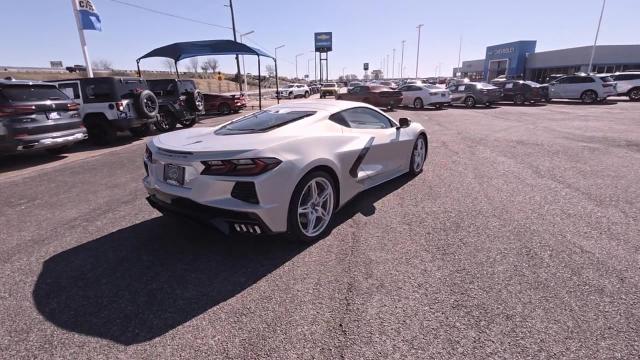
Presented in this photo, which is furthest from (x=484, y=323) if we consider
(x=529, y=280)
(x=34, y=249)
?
(x=34, y=249)

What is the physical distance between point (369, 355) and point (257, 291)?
3.41 ft

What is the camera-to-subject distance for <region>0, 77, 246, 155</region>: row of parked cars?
674cm

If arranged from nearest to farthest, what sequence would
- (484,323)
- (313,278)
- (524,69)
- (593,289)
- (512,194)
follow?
(484,323) → (593,289) → (313,278) → (512,194) → (524,69)

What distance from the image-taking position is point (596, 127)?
1102cm

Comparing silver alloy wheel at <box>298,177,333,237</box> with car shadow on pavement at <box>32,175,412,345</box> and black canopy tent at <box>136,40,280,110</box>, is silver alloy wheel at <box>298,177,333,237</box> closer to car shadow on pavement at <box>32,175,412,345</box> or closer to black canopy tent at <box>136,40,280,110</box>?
car shadow on pavement at <box>32,175,412,345</box>

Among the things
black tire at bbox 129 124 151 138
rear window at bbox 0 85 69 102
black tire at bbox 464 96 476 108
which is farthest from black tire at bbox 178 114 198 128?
black tire at bbox 464 96 476 108

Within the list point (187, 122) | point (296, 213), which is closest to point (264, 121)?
point (296, 213)

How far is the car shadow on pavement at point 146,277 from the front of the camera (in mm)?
2387

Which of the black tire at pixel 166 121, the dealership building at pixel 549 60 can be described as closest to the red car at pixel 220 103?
the black tire at pixel 166 121

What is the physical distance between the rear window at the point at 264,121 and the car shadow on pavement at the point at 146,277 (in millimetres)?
1153

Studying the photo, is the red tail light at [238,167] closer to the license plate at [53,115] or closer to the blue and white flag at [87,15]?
the license plate at [53,115]

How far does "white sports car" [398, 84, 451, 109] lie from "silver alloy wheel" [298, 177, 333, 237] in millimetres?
17956

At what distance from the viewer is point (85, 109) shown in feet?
31.2

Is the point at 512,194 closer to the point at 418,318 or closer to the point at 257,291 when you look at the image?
the point at 418,318
